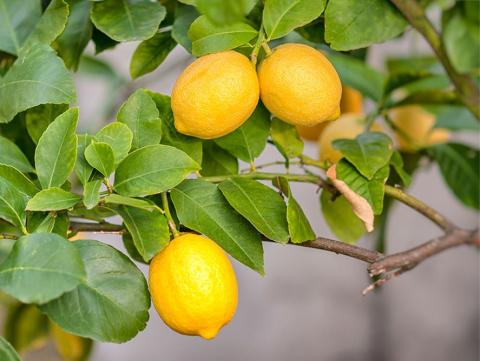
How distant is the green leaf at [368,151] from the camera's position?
574mm

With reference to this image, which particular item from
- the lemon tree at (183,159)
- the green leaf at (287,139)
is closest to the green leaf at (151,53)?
the lemon tree at (183,159)

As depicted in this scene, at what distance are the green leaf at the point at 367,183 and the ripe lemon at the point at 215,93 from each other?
4.2 inches

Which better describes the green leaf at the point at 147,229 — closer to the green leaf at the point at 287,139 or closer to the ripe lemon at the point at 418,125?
the green leaf at the point at 287,139

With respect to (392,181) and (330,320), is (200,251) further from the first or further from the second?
(330,320)

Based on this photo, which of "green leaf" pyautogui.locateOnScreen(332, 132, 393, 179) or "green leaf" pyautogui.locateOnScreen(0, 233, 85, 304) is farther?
"green leaf" pyautogui.locateOnScreen(332, 132, 393, 179)

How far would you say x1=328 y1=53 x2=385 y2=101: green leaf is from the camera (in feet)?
2.89

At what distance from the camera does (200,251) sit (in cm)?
50

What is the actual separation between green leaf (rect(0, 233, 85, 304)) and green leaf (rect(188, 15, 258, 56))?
0.17 meters

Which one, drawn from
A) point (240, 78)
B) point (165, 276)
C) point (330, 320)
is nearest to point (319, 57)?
point (240, 78)

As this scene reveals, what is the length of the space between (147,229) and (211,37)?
0.14 m

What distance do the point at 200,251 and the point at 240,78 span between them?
0.12 metres

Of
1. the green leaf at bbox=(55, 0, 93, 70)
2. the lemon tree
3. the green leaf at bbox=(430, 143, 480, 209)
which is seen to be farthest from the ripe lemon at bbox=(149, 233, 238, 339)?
the green leaf at bbox=(430, 143, 480, 209)

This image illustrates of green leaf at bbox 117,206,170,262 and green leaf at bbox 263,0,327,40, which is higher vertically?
green leaf at bbox 263,0,327,40

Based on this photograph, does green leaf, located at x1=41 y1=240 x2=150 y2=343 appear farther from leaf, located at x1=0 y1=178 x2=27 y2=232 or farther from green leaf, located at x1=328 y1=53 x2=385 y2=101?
green leaf, located at x1=328 y1=53 x2=385 y2=101
